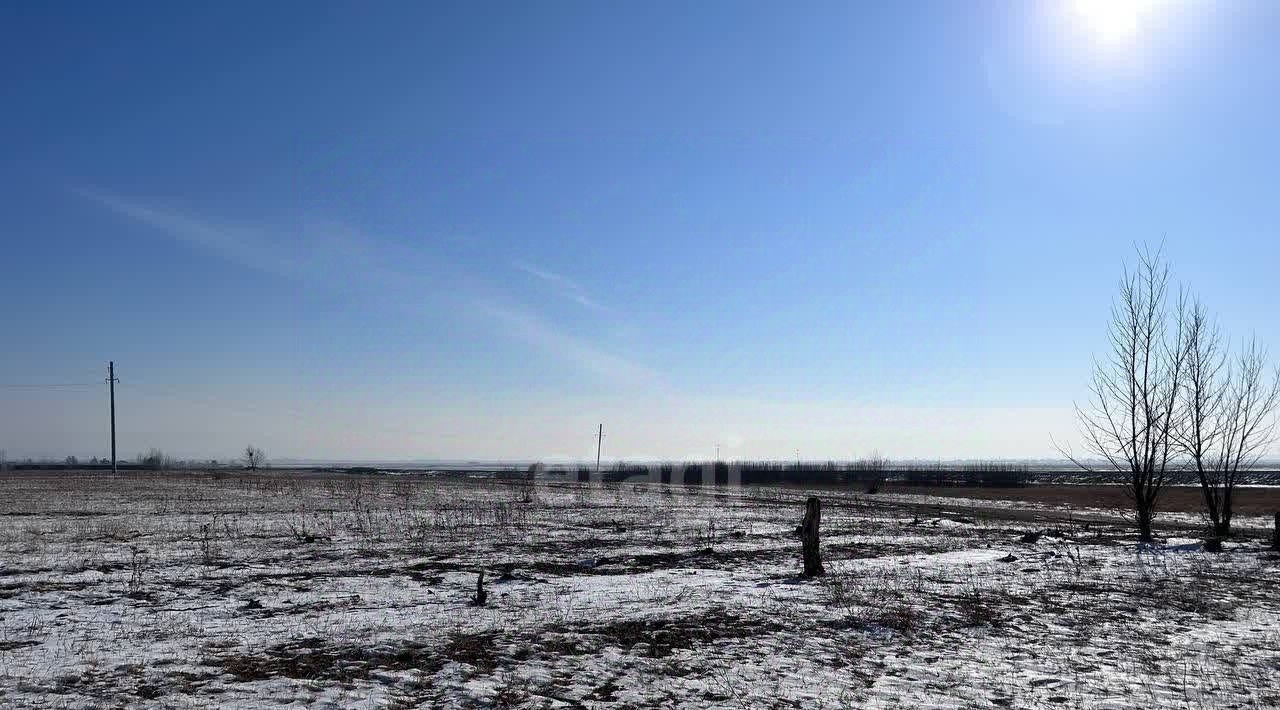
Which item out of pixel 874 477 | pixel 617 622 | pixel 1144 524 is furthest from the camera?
pixel 874 477

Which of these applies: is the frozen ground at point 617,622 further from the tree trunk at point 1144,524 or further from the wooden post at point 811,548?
the tree trunk at point 1144,524

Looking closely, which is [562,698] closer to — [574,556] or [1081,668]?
[1081,668]

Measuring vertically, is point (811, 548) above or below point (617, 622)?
above

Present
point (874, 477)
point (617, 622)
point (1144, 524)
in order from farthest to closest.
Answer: point (874, 477), point (1144, 524), point (617, 622)

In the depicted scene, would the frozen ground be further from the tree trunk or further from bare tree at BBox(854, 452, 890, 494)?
bare tree at BBox(854, 452, 890, 494)

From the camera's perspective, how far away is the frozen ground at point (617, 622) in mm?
7625

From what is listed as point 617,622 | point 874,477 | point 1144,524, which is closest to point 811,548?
point 617,622

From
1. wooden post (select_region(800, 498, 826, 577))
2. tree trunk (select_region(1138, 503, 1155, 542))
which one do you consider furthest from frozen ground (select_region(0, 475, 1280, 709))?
tree trunk (select_region(1138, 503, 1155, 542))

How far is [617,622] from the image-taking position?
10.6 meters

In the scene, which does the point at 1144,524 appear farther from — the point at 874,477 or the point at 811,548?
the point at 874,477

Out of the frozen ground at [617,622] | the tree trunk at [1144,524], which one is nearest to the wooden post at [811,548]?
the frozen ground at [617,622]

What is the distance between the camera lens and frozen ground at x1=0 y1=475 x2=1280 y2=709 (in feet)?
25.0

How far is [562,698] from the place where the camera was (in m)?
7.41

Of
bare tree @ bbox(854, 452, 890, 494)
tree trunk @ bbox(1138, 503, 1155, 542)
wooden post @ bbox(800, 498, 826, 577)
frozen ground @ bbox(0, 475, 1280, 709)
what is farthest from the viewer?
bare tree @ bbox(854, 452, 890, 494)
